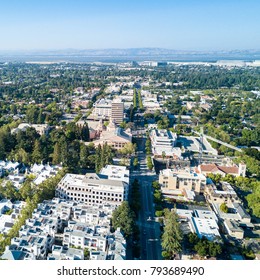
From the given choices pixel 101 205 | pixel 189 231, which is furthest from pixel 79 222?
pixel 189 231

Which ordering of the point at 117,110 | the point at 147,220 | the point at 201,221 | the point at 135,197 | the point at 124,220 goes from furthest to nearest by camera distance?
the point at 117,110, the point at 135,197, the point at 147,220, the point at 201,221, the point at 124,220

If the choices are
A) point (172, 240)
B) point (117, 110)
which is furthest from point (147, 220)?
point (117, 110)

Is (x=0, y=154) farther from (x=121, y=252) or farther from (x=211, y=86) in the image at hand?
(x=211, y=86)

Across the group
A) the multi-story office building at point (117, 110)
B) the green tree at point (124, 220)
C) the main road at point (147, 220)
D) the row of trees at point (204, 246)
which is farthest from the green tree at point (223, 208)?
the multi-story office building at point (117, 110)

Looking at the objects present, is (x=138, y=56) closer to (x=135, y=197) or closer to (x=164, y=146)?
(x=164, y=146)

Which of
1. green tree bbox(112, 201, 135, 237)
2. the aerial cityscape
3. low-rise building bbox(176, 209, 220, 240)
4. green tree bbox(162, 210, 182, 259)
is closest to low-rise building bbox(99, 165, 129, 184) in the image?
the aerial cityscape

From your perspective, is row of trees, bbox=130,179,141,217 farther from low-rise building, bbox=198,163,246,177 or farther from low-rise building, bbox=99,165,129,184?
low-rise building, bbox=198,163,246,177

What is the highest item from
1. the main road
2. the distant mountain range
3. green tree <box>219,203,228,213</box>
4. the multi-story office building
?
the distant mountain range
